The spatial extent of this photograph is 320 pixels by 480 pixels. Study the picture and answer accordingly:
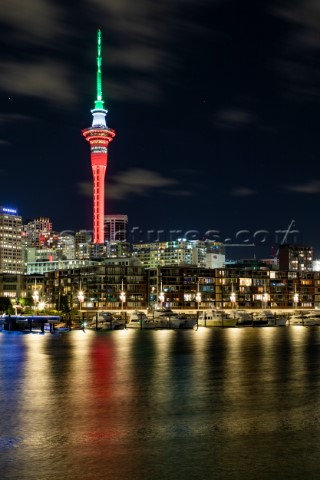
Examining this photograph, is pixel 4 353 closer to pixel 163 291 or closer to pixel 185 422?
pixel 185 422

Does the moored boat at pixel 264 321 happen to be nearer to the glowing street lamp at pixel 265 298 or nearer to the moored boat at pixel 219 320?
the moored boat at pixel 219 320

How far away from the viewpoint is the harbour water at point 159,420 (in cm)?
1766

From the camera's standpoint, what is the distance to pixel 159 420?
24.2m

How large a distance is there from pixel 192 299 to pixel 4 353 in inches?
4881

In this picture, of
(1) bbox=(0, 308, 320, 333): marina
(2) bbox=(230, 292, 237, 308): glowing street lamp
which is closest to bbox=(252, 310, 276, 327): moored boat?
(1) bbox=(0, 308, 320, 333): marina

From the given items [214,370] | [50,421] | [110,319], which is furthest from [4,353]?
[110,319]

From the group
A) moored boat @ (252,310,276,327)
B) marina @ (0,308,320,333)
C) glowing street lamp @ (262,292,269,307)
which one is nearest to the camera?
marina @ (0,308,320,333)

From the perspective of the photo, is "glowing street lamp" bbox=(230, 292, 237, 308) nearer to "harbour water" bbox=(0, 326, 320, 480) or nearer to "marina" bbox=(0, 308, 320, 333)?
"marina" bbox=(0, 308, 320, 333)

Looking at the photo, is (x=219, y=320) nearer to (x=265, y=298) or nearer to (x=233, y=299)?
(x=233, y=299)

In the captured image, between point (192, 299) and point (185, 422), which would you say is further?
point (192, 299)

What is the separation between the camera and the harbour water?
17656mm

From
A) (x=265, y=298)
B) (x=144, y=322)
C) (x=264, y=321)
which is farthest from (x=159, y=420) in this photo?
(x=265, y=298)

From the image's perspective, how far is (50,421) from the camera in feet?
78.9

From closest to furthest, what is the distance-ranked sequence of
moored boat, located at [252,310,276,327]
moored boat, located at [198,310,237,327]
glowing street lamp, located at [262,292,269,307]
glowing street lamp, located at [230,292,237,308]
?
moored boat, located at [198,310,237,327]
moored boat, located at [252,310,276,327]
glowing street lamp, located at [230,292,237,308]
glowing street lamp, located at [262,292,269,307]
